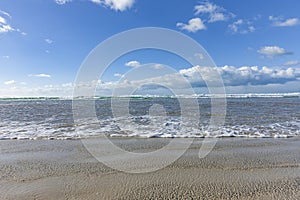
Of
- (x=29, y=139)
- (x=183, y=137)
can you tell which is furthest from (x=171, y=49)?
(x=29, y=139)

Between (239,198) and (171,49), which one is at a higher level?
(171,49)

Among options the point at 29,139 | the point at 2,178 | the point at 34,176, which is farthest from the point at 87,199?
the point at 29,139

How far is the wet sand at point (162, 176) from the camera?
12.8ft

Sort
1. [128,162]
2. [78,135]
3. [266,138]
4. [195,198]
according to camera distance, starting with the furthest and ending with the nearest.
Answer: [78,135], [266,138], [128,162], [195,198]

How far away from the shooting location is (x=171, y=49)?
875 centimetres

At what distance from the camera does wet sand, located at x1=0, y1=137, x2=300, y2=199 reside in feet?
12.8

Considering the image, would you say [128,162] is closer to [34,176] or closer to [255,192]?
[34,176]

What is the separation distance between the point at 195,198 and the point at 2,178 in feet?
13.8

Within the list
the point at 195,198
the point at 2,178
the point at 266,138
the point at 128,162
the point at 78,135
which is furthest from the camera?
the point at 78,135

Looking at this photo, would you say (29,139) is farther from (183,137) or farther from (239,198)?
(239,198)

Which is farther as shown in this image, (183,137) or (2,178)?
(183,137)

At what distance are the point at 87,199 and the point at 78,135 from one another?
19.2 ft

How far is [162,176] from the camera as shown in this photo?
15.2 ft

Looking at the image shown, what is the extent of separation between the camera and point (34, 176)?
15.6ft
